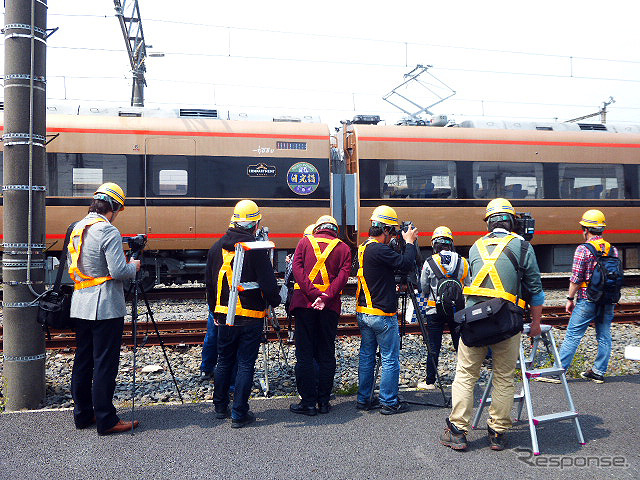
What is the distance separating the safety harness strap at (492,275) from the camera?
12.7 feet

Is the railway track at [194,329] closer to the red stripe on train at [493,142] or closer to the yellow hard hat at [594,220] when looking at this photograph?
the yellow hard hat at [594,220]

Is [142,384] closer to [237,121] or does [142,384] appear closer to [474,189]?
[237,121]

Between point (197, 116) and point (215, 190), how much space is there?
1639mm

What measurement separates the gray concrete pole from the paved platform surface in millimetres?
432

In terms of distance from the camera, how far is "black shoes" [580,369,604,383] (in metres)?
5.53

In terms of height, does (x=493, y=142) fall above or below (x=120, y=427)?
above

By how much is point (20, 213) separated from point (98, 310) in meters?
1.40

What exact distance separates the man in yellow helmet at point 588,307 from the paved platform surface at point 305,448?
2.43ft

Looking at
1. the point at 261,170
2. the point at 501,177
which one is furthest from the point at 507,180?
the point at 261,170

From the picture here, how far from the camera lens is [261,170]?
1088 cm

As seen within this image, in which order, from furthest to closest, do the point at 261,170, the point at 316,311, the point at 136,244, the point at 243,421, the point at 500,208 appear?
the point at 261,170 < the point at 316,311 < the point at 136,244 < the point at 243,421 < the point at 500,208

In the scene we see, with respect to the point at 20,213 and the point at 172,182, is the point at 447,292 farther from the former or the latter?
the point at 172,182

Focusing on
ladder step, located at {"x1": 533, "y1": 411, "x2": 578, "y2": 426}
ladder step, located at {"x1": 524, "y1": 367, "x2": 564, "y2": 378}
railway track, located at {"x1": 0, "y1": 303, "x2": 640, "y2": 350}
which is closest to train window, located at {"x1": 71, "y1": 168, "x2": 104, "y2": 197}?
railway track, located at {"x1": 0, "y1": 303, "x2": 640, "y2": 350}

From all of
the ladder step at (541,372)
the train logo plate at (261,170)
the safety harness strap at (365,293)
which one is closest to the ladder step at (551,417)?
the ladder step at (541,372)
